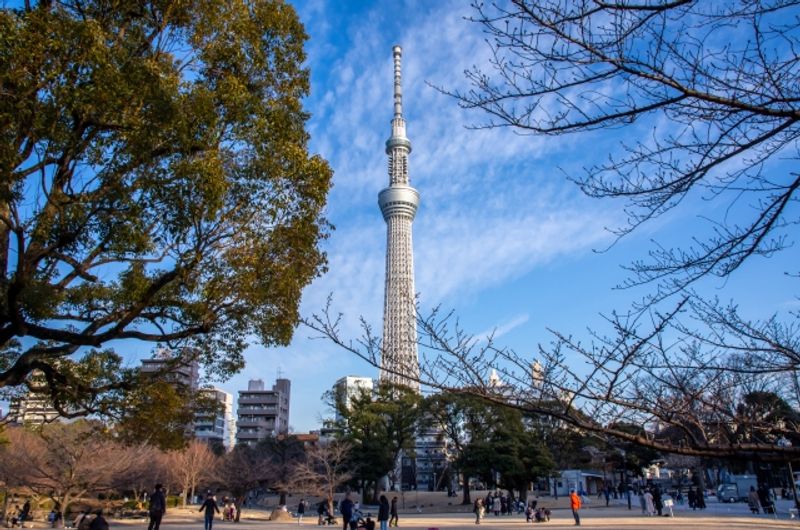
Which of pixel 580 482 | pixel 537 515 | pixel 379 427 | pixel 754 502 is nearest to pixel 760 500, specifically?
pixel 754 502

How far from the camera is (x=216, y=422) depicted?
200 ft

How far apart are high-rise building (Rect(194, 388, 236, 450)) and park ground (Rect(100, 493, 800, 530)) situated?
4.04 metres

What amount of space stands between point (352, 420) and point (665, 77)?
30505 mm

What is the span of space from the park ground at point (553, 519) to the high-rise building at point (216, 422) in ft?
13.3

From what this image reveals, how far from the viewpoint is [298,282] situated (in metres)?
7.16

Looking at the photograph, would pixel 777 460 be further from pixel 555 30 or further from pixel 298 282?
pixel 298 282

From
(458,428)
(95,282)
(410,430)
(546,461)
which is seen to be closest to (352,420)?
(410,430)

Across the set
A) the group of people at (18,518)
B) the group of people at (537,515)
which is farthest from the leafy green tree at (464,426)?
the group of people at (18,518)

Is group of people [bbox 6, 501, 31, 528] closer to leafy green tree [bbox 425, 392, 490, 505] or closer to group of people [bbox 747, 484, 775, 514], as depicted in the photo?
leafy green tree [bbox 425, 392, 490, 505]

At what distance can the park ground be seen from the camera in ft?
48.9

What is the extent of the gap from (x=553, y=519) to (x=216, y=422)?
4814 cm

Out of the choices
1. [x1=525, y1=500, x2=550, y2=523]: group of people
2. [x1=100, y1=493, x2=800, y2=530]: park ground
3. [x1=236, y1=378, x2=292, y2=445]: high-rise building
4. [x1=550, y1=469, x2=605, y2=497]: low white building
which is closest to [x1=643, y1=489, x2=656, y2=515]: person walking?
[x1=100, y1=493, x2=800, y2=530]: park ground

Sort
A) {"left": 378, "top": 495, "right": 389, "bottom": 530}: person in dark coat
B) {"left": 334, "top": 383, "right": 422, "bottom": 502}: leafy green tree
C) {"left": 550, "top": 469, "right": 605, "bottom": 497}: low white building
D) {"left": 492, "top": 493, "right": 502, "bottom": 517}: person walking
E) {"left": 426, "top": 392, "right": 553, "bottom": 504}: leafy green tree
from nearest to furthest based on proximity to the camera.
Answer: {"left": 378, "top": 495, "right": 389, "bottom": 530}: person in dark coat, {"left": 492, "top": 493, "right": 502, "bottom": 517}: person walking, {"left": 426, "top": 392, "right": 553, "bottom": 504}: leafy green tree, {"left": 334, "top": 383, "right": 422, "bottom": 502}: leafy green tree, {"left": 550, "top": 469, "right": 605, "bottom": 497}: low white building

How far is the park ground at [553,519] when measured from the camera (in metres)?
14.9
